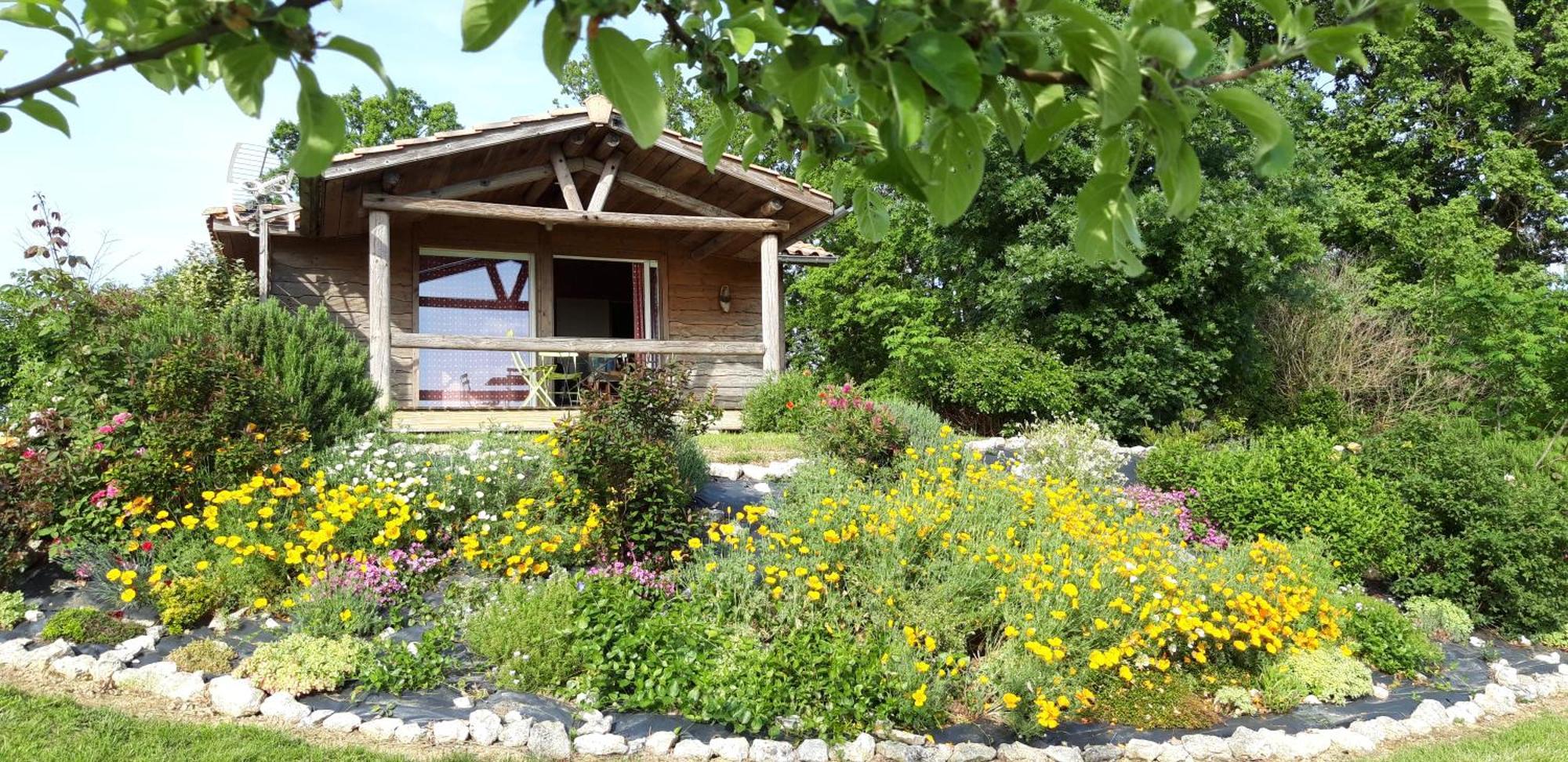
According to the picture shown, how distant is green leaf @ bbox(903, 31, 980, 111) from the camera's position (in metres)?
0.70

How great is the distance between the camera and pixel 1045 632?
4.38 metres

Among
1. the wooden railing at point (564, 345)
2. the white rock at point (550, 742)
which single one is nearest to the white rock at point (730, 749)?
the white rock at point (550, 742)

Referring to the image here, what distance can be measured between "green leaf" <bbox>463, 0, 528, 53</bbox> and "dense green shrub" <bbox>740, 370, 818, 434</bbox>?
8.81 metres

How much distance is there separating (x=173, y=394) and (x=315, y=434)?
1018 millimetres

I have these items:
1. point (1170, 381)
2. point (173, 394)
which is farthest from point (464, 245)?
point (1170, 381)

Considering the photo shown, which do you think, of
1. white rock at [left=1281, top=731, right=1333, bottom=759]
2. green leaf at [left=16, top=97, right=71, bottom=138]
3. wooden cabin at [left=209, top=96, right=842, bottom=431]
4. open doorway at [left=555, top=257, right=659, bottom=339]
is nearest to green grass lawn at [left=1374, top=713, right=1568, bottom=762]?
white rock at [left=1281, top=731, right=1333, bottom=759]

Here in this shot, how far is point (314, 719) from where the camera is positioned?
3.77 metres

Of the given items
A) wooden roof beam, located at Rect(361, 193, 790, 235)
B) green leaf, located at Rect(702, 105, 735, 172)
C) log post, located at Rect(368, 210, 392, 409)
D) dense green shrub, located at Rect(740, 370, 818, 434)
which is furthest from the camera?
dense green shrub, located at Rect(740, 370, 818, 434)

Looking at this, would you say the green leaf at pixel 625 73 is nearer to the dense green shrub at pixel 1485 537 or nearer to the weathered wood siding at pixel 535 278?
the dense green shrub at pixel 1485 537

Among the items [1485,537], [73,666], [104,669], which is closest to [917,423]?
[1485,537]

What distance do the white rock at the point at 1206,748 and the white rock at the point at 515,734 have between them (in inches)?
111

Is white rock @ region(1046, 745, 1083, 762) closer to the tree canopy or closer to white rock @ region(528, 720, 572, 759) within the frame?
white rock @ region(528, 720, 572, 759)

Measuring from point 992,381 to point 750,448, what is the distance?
14.1ft

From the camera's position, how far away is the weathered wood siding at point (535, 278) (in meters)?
10.2
